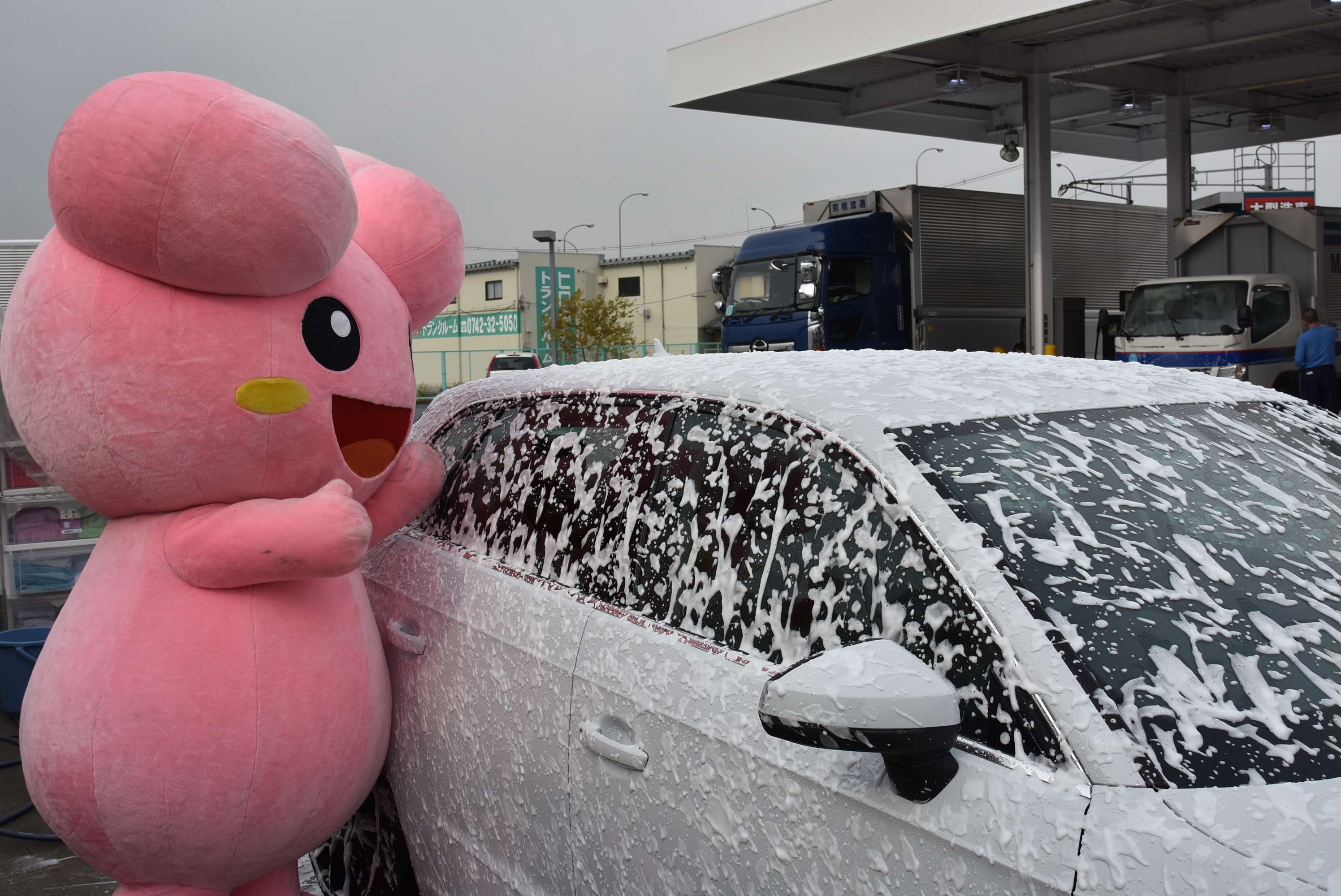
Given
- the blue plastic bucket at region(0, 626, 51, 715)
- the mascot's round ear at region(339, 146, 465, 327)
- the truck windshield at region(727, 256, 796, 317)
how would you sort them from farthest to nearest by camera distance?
the truck windshield at region(727, 256, 796, 317) → the blue plastic bucket at region(0, 626, 51, 715) → the mascot's round ear at region(339, 146, 465, 327)

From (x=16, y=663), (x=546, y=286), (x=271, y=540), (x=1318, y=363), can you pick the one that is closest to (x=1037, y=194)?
(x=1318, y=363)

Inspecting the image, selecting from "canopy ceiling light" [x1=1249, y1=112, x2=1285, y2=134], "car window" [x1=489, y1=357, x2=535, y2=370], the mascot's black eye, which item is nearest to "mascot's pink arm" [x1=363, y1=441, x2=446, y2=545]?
the mascot's black eye

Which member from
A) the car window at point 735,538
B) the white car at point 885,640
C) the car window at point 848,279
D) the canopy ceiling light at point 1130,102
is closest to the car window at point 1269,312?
the canopy ceiling light at point 1130,102

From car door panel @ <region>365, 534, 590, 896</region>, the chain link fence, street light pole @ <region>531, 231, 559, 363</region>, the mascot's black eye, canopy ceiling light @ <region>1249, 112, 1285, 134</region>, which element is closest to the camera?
car door panel @ <region>365, 534, 590, 896</region>

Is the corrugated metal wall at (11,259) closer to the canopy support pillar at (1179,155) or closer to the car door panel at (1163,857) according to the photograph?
the car door panel at (1163,857)

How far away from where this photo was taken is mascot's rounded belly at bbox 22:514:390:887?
2.38 meters

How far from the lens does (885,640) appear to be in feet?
5.28

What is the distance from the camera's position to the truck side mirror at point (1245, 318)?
16.0 meters

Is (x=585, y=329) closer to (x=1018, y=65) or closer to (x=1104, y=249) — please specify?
(x=1104, y=249)

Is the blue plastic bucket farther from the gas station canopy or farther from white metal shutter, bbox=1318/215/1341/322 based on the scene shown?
white metal shutter, bbox=1318/215/1341/322

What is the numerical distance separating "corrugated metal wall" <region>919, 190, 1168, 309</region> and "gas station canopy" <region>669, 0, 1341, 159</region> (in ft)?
6.14

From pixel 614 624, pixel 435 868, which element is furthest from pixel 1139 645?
pixel 435 868

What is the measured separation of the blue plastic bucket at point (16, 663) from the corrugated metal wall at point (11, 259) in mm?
1944

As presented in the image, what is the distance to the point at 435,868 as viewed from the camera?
271 cm
